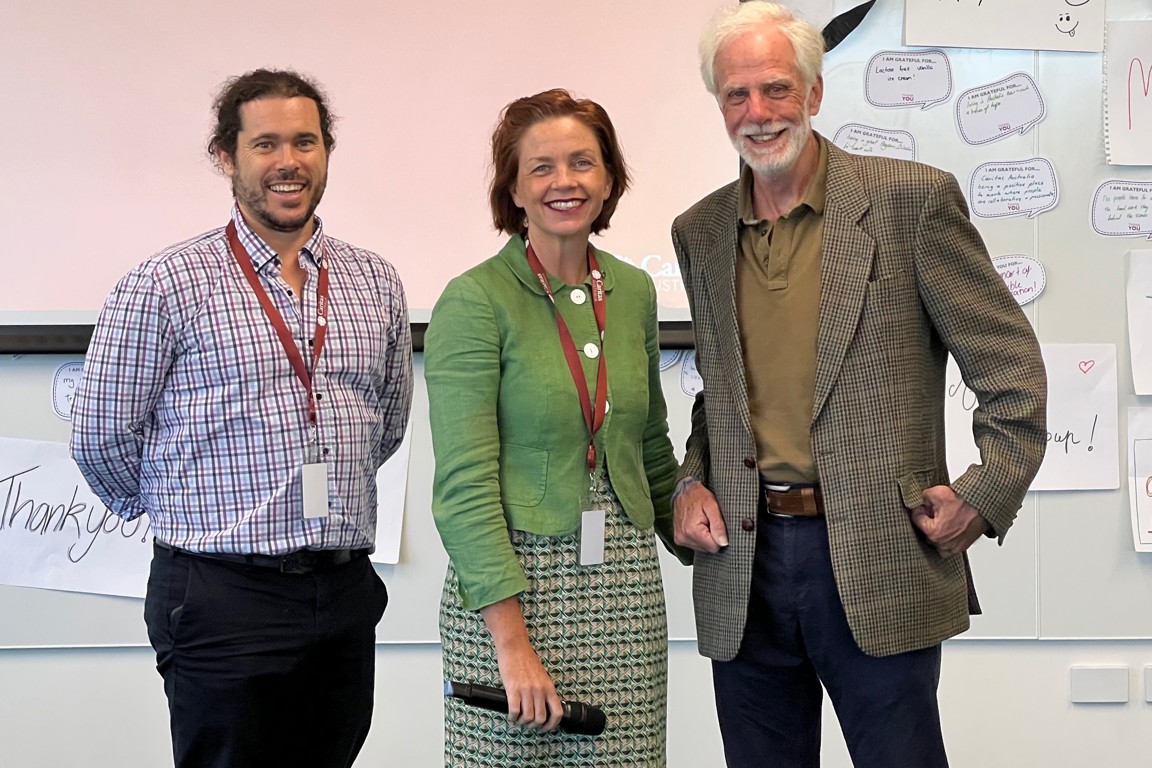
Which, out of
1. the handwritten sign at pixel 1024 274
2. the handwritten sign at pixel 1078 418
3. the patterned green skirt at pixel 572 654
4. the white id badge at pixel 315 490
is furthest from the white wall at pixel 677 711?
the patterned green skirt at pixel 572 654

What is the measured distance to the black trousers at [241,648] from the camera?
1896 mm

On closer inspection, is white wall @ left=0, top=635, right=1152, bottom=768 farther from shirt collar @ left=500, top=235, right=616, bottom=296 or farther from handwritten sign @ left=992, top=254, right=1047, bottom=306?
shirt collar @ left=500, top=235, right=616, bottom=296

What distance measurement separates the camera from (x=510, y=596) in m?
1.65

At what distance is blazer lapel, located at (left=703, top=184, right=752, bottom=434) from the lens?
68.9 inches

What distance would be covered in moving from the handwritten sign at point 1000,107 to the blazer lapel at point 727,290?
48.1 inches

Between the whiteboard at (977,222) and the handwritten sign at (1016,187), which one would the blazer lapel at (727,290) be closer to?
the whiteboard at (977,222)

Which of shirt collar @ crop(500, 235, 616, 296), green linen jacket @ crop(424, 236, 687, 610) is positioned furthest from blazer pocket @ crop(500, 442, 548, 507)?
shirt collar @ crop(500, 235, 616, 296)

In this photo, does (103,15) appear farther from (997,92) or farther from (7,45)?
(997,92)

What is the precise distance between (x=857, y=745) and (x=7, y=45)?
2.52 metres

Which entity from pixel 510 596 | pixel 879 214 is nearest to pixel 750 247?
pixel 879 214

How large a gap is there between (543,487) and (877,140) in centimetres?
158

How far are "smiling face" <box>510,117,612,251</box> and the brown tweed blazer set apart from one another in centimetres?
37

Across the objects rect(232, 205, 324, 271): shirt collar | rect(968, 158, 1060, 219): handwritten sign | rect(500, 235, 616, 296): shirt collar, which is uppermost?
rect(968, 158, 1060, 219): handwritten sign

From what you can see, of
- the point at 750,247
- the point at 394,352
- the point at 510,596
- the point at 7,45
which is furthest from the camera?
the point at 7,45
